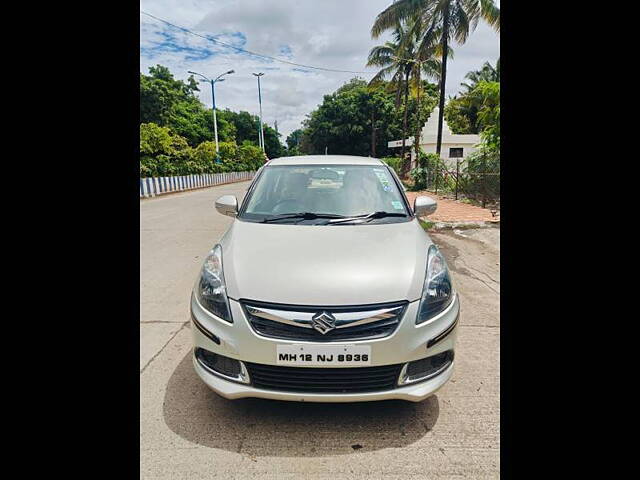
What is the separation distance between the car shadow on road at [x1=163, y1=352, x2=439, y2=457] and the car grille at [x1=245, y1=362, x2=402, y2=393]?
326mm

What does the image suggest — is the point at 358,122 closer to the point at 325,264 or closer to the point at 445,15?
the point at 445,15

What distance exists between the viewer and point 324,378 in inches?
75.4

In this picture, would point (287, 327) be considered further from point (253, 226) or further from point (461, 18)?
point (461, 18)

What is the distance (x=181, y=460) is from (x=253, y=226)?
1537 millimetres

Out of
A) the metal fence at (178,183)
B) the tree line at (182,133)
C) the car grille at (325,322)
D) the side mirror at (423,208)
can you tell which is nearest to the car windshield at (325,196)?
the side mirror at (423,208)

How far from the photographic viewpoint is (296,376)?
192cm

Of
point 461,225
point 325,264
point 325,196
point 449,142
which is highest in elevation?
point 449,142

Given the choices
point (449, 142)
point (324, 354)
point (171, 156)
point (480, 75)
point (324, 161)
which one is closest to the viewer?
point (324, 354)

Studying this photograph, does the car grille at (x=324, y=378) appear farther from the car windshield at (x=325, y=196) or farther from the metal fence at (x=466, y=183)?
the metal fence at (x=466, y=183)

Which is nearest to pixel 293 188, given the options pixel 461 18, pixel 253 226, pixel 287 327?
pixel 253 226

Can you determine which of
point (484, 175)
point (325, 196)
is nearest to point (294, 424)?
point (325, 196)

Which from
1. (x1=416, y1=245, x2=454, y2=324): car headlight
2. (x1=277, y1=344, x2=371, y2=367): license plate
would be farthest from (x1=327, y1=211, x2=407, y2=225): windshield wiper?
(x1=277, y1=344, x2=371, y2=367): license plate

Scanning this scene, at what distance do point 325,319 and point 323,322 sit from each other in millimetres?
18
